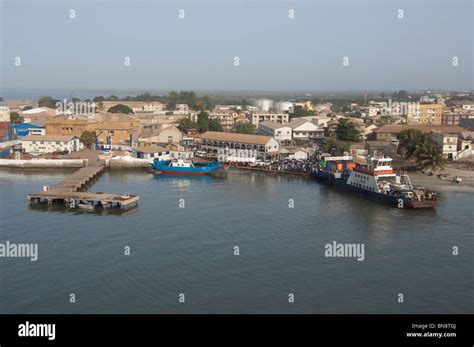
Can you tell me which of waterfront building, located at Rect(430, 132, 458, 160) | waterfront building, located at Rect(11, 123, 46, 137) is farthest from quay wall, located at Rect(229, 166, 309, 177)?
waterfront building, located at Rect(11, 123, 46, 137)

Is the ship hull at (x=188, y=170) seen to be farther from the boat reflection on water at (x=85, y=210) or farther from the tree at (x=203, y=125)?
the tree at (x=203, y=125)

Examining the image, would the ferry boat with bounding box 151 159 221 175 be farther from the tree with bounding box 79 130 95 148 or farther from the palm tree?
the palm tree

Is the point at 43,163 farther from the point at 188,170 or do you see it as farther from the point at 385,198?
the point at 385,198

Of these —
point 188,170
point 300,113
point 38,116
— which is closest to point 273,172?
point 188,170

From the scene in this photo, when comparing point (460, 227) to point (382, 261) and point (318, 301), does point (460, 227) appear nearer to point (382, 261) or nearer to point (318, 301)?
point (382, 261)

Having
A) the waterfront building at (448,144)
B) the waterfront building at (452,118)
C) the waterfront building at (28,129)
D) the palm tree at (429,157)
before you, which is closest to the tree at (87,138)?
the waterfront building at (28,129)
